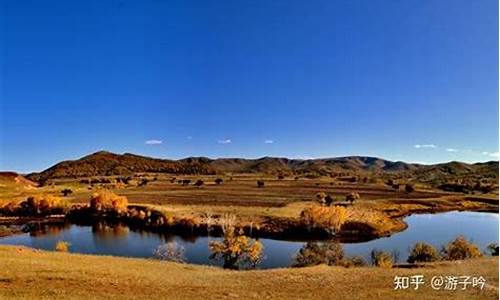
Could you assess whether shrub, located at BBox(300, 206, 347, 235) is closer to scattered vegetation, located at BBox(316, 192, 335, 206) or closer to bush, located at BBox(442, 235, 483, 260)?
scattered vegetation, located at BBox(316, 192, 335, 206)

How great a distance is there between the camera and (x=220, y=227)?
77312 millimetres

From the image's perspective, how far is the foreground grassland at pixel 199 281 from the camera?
20.5 metres

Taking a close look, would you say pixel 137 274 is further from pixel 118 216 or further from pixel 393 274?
pixel 118 216

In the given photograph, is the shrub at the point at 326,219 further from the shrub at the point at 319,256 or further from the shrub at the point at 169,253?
the shrub at the point at 319,256

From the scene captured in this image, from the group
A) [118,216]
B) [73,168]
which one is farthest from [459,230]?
[73,168]

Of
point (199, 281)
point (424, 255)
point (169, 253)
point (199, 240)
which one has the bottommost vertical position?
point (169, 253)

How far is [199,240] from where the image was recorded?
7000cm

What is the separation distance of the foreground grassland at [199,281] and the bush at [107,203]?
64121 mm

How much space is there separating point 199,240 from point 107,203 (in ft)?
99.1

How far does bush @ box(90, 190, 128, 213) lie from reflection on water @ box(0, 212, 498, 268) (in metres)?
5.81

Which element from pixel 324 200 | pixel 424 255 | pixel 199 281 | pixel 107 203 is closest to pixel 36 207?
pixel 107 203

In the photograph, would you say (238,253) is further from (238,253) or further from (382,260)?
(382,260)

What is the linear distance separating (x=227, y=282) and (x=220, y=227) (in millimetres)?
54010

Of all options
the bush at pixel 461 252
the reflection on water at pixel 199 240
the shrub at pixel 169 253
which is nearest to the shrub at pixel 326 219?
the reflection on water at pixel 199 240
